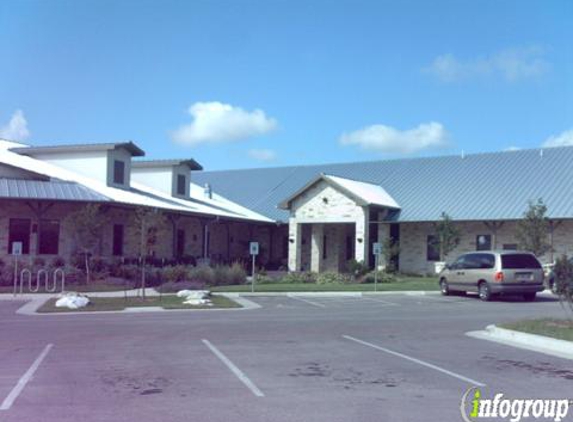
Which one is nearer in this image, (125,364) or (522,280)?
(125,364)

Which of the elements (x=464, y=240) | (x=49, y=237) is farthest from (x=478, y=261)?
(x=49, y=237)

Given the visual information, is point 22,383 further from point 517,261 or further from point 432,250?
point 432,250

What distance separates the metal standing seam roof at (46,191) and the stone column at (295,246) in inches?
477

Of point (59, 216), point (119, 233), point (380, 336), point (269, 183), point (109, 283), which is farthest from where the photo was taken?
point (269, 183)

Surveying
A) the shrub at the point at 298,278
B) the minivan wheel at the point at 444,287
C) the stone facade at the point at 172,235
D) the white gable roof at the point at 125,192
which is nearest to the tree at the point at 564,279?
the minivan wheel at the point at 444,287

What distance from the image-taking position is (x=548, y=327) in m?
14.4

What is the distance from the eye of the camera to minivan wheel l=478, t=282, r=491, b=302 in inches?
968

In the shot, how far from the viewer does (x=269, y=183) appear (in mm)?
49125

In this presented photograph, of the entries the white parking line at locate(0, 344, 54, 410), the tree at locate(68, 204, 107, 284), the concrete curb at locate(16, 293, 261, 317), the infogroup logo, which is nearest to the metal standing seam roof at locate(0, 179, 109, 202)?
the tree at locate(68, 204, 107, 284)

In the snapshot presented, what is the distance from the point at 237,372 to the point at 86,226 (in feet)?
66.8

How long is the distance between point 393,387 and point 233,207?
36.4 meters

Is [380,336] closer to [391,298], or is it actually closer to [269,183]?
[391,298]

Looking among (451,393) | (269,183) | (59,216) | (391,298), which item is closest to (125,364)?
(451,393)

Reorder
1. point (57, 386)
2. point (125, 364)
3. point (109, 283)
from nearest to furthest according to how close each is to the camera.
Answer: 1. point (57, 386)
2. point (125, 364)
3. point (109, 283)
